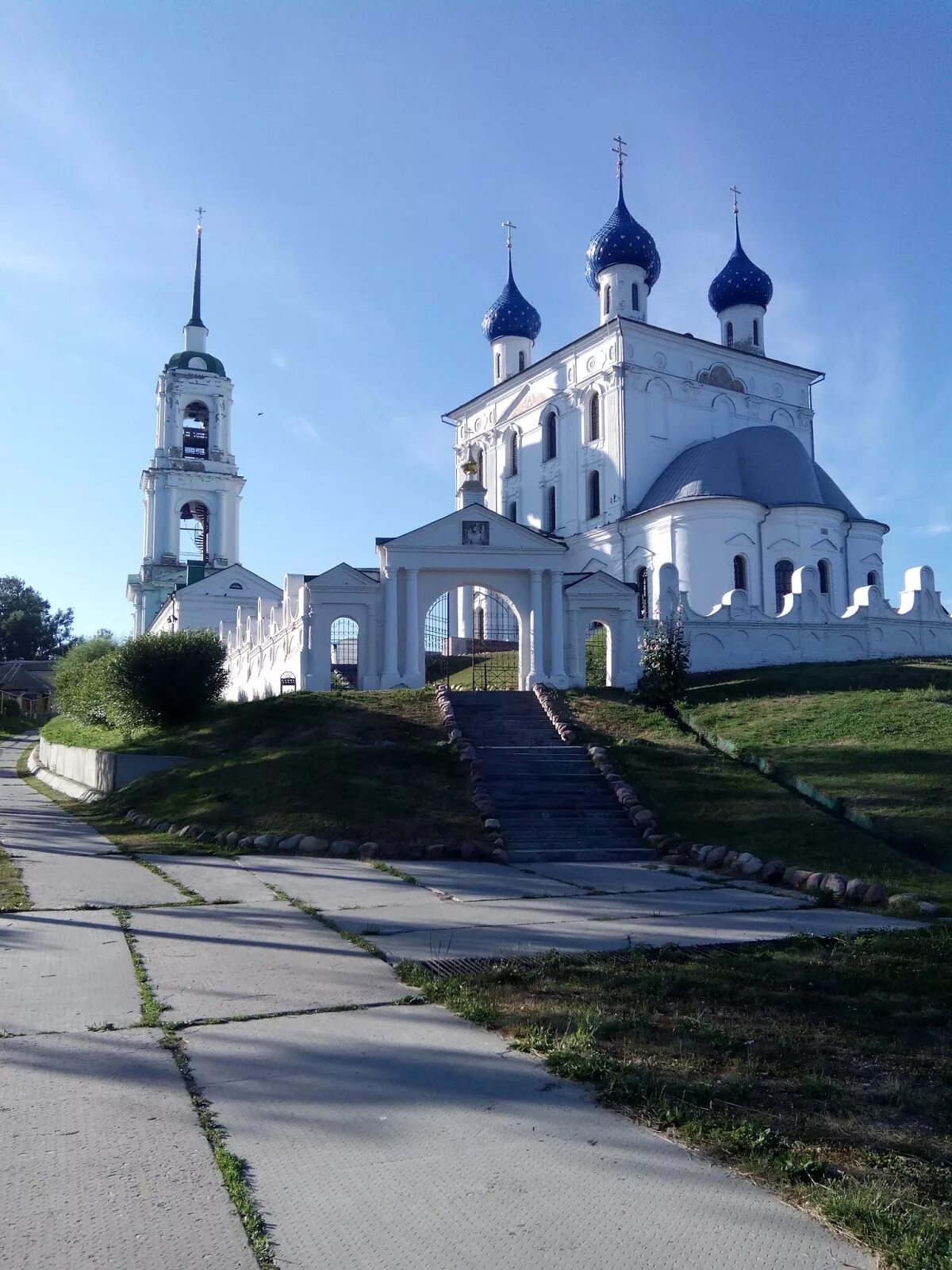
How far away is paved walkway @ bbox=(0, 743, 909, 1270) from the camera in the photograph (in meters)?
3.07

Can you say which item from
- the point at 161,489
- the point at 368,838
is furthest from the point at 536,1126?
the point at 161,489

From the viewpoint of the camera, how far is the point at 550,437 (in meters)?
43.6

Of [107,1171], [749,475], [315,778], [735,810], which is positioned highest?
[749,475]

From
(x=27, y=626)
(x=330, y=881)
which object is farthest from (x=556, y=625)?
(x=27, y=626)

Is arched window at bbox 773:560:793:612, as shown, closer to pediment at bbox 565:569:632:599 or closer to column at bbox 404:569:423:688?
pediment at bbox 565:569:632:599

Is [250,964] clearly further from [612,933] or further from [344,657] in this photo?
[344,657]

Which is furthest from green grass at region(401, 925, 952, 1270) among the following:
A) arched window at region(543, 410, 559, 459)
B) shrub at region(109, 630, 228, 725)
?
arched window at region(543, 410, 559, 459)

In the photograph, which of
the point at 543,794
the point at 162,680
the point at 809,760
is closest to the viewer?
the point at 543,794

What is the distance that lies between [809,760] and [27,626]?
92.5 meters

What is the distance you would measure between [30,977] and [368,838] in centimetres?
681

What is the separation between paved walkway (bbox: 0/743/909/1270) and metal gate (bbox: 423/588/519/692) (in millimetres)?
16306

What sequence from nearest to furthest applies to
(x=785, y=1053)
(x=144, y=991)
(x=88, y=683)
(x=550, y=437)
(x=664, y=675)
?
(x=785, y=1053) < (x=144, y=991) < (x=664, y=675) < (x=88, y=683) < (x=550, y=437)

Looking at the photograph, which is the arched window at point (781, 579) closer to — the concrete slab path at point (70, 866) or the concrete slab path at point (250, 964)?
the concrete slab path at point (70, 866)

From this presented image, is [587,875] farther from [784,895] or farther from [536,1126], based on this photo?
[536,1126]
